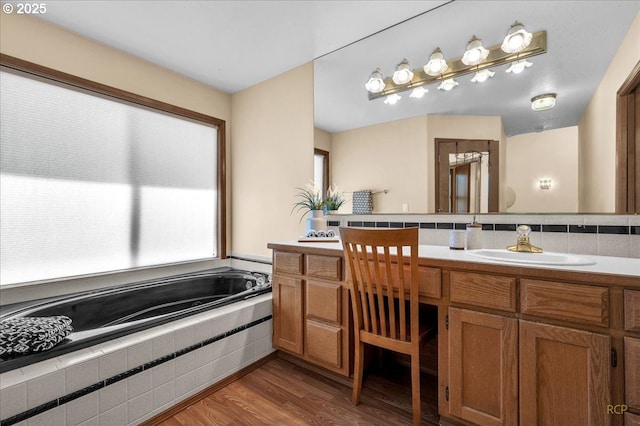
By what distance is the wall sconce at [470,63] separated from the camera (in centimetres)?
163

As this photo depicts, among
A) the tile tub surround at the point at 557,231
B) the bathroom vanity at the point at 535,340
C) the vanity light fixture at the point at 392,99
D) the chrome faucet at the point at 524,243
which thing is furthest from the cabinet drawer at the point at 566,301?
the vanity light fixture at the point at 392,99

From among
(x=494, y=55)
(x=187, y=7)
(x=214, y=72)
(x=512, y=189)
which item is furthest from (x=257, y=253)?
(x=494, y=55)

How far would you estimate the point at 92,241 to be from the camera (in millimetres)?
2266

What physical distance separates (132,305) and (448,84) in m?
2.92

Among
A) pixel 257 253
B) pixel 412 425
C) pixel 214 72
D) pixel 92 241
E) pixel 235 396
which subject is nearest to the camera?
pixel 412 425

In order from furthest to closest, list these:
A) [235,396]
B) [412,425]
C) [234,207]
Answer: [234,207] < [235,396] < [412,425]

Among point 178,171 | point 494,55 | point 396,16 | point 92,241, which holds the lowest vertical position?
point 92,241

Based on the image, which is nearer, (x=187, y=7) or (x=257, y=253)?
(x=187, y=7)

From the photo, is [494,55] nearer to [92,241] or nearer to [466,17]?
[466,17]

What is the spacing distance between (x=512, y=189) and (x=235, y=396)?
6.92ft

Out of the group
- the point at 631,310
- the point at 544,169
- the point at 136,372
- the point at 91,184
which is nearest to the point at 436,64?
the point at 544,169

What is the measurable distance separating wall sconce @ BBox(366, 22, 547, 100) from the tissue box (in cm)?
78

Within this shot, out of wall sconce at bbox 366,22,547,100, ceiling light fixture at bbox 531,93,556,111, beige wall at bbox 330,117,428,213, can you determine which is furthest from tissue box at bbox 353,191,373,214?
ceiling light fixture at bbox 531,93,556,111

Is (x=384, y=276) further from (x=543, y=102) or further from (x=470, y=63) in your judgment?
(x=470, y=63)
